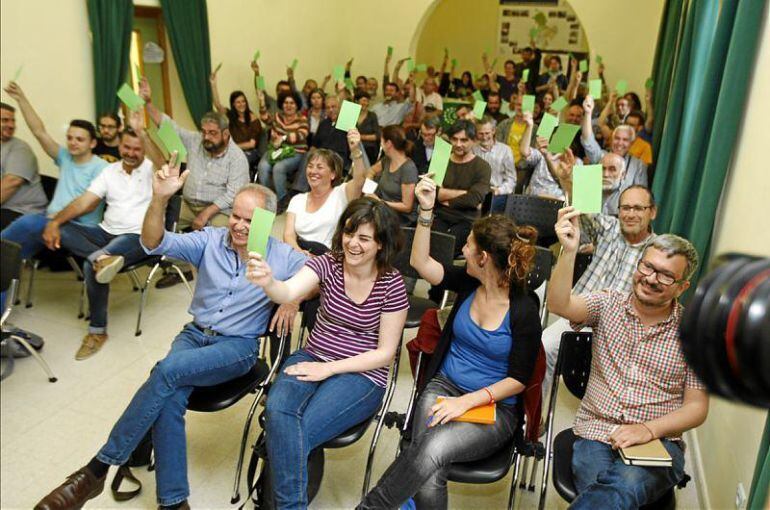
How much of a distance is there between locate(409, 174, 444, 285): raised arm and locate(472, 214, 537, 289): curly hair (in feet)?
1.01

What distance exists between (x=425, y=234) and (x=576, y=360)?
770 mm

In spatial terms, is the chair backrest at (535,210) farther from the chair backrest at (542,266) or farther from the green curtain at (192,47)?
the green curtain at (192,47)

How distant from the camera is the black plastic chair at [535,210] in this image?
12.2ft

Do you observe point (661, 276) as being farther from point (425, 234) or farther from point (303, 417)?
point (303, 417)

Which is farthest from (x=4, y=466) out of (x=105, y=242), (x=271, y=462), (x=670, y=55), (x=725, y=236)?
(x=670, y=55)

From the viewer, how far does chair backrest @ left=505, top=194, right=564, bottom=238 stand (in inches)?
146

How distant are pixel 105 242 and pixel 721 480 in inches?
142

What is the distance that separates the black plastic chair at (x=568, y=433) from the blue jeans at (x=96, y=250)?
272 centimetres

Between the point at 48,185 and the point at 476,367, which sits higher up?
the point at 48,185

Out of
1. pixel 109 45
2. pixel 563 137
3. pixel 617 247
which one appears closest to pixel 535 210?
pixel 563 137

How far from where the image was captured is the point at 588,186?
6.45 ft

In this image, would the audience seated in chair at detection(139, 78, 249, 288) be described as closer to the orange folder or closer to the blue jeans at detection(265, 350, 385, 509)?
the blue jeans at detection(265, 350, 385, 509)

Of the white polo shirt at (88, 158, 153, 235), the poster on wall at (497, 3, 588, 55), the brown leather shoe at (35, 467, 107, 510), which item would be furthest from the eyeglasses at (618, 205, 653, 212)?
the poster on wall at (497, 3, 588, 55)

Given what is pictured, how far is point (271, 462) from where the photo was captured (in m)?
2.01
